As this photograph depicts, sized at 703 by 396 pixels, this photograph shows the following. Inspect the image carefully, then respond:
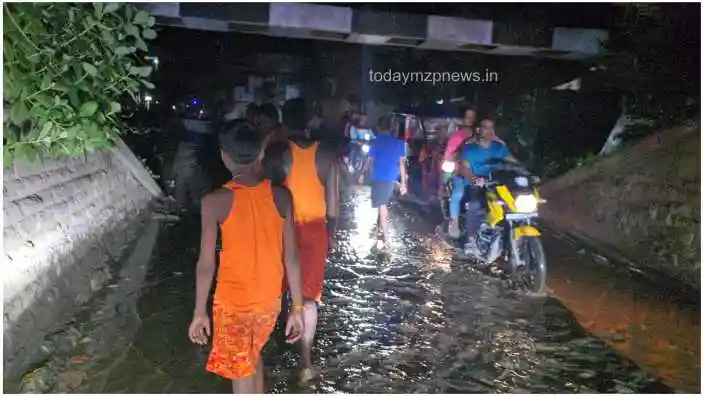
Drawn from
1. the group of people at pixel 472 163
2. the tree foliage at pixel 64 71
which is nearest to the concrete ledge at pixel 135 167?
the tree foliage at pixel 64 71

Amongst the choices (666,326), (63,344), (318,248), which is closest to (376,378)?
(318,248)

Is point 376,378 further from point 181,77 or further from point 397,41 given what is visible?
point 181,77

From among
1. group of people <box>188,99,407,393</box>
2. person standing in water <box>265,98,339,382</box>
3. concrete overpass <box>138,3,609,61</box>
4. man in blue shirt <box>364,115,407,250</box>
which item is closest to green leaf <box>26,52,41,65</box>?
Result: group of people <box>188,99,407,393</box>

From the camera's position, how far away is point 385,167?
23.8 ft

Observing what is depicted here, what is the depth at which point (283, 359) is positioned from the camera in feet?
13.3

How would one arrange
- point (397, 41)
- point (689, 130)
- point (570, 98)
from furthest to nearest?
point (570, 98) → point (397, 41) → point (689, 130)

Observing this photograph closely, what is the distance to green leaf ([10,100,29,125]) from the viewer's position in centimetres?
324

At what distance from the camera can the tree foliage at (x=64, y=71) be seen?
326 centimetres

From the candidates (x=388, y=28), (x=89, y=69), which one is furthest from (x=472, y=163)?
(x=89, y=69)

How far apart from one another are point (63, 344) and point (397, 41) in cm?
537

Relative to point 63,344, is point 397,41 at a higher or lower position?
higher

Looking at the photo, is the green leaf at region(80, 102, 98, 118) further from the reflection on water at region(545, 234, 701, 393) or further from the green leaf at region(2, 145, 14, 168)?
the reflection on water at region(545, 234, 701, 393)

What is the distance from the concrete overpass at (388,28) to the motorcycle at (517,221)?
254cm

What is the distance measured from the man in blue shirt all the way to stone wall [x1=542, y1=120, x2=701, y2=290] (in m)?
2.46
